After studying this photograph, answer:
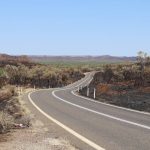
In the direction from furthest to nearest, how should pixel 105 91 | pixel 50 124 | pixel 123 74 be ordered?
pixel 123 74, pixel 105 91, pixel 50 124

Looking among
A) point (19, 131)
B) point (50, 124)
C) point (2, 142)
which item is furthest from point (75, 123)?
point (2, 142)

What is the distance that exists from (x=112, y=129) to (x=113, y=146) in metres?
3.80

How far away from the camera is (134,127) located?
→ 16453mm

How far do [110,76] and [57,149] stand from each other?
80261mm

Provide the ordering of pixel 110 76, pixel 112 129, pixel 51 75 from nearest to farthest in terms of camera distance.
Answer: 1. pixel 112 129
2. pixel 110 76
3. pixel 51 75

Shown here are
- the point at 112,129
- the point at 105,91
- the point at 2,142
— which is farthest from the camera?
the point at 105,91

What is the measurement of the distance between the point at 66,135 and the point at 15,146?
3.11 metres

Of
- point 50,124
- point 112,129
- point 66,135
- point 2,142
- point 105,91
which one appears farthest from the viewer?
point 105,91

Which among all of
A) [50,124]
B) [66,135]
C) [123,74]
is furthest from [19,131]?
[123,74]

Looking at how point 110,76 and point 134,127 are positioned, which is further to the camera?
point 110,76

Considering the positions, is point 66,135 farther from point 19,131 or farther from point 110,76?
point 110,76

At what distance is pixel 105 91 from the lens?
4150 centimetres

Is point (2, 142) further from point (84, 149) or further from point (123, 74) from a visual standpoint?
point (123, 74)

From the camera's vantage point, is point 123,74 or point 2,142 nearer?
point 2,142
